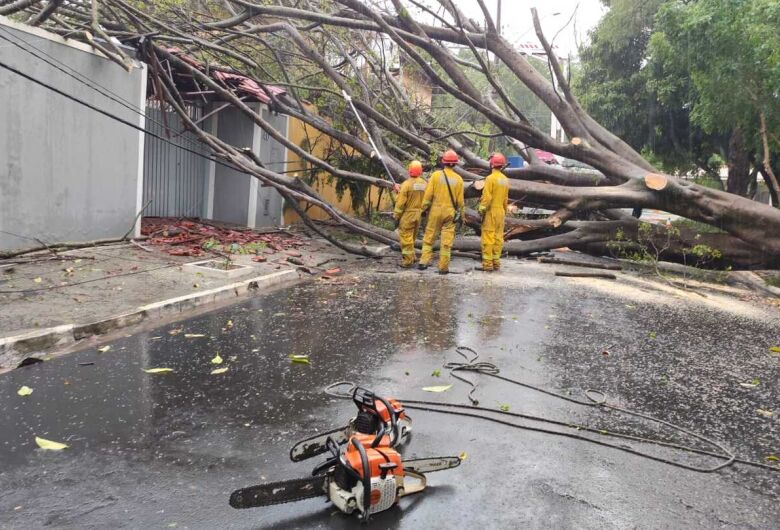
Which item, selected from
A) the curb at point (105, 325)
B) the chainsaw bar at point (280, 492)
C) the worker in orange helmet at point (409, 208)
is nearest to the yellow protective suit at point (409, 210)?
the worker in orange helmet at point (409, 208)

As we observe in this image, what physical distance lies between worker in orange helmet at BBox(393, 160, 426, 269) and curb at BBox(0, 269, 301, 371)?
303 cm

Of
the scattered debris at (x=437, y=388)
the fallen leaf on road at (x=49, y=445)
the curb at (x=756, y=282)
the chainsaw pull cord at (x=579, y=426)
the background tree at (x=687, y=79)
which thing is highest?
the background tree at (x=687, y=79)

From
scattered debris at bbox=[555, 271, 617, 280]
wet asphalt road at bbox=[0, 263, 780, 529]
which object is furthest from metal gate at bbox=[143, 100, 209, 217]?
scattered debris at bbox=[555, 271, 617, 280]

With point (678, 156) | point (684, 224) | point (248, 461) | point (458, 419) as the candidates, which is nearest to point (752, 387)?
point (458, 419)

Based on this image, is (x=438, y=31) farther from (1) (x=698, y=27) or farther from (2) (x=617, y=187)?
(1) (x=698, y=27)

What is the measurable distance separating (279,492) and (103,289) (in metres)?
5.13

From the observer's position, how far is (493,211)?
34.1 ft

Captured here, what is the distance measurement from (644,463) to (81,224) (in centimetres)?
871

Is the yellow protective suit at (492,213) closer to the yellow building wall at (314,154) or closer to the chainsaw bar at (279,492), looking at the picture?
the yellow building wall at (314,154)

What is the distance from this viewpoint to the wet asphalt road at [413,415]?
285 centimetres

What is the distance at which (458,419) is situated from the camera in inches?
156

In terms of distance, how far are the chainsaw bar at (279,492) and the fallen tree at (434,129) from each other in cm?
822

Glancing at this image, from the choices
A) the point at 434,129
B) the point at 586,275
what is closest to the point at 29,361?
the point at 586,275

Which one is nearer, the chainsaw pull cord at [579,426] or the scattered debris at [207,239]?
the chainsaw pull cord at [579,426]
